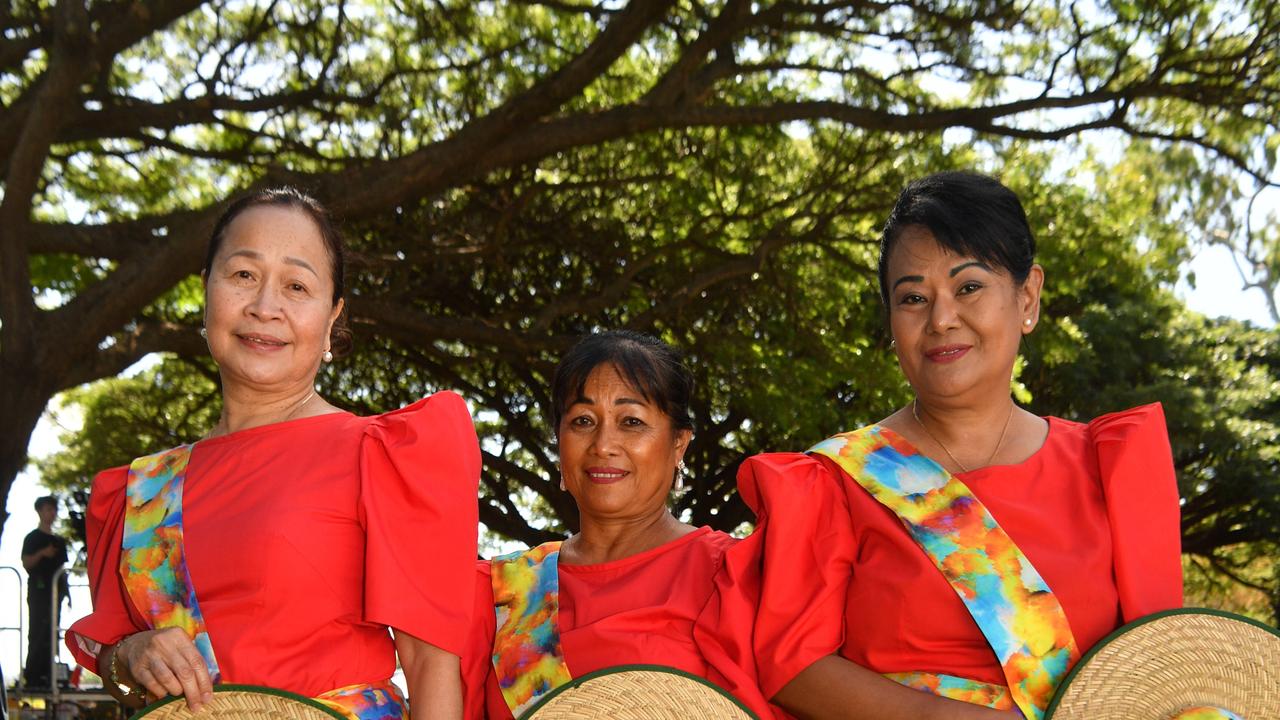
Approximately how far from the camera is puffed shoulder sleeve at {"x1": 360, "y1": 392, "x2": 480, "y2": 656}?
2.74 metres

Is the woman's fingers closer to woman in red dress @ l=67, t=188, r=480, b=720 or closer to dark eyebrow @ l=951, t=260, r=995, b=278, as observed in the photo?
woman in red dress @ l=67, t=188, r=480, b=720

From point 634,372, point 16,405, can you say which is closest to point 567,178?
point 16,405

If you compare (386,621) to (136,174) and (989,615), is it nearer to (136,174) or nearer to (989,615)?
(989,615)

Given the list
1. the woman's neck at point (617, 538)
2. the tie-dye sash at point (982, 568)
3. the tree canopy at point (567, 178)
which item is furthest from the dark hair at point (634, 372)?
the tree canopy at point (567, 178)

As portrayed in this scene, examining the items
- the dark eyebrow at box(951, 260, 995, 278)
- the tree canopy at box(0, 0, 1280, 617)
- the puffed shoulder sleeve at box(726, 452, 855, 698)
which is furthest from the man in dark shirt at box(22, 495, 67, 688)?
the dark eyebrow at box(951, 260, 995, 278)

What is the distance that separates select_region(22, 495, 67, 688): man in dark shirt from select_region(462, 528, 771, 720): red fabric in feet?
28.3

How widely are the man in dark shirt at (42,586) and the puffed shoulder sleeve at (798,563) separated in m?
9.29

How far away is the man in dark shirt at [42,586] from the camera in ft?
35.9

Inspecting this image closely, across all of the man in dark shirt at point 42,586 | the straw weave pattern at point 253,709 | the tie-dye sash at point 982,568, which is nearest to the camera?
the straw weave pattern at point 253,709

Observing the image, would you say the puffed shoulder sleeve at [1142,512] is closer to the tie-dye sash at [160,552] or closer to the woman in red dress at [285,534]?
the woman in red dress at [285,534]

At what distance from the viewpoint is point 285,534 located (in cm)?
272

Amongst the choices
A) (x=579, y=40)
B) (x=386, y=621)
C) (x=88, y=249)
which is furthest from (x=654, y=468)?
(x=579, y=40)

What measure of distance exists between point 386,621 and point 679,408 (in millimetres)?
1239

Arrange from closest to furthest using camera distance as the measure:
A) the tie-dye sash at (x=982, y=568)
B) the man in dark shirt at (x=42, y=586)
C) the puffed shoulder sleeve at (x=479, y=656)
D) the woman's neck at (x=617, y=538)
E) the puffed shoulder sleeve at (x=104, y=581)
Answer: the tie-dye sash at (x=982, y=568) < the puffed shoulder sleeve at (x=104, y=581) < the puffed shoulder sleeve at (x=479, y=656) < the woman's neck at (x=617, y=538) < the man in dark shirt at (x=42, y=586)
